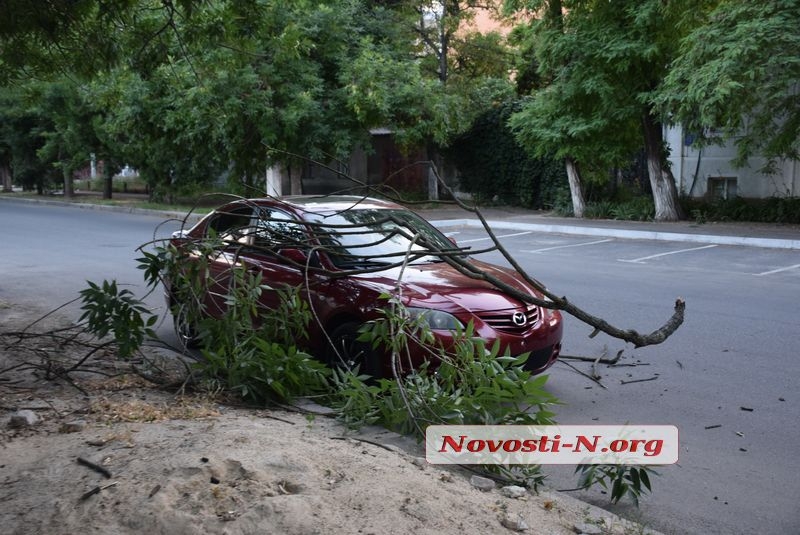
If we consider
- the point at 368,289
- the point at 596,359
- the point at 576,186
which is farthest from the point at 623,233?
the point at 368,289

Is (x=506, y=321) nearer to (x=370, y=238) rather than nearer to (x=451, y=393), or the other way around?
(x=451, y=393)

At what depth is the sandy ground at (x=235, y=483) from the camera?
3.41 m

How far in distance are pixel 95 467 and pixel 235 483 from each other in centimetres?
70

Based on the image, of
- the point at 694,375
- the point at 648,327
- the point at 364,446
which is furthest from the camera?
the point at 648,327

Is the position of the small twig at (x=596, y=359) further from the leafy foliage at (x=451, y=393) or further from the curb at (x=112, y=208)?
the curb at (x=112, y=208)

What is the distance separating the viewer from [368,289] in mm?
6035

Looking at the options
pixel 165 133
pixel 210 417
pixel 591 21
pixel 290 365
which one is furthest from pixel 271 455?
pixel 165 133

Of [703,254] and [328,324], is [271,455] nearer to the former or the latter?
[328,324]

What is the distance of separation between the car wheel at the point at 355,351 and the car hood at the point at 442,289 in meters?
0.38

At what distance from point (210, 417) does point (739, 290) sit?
8670 millimetres

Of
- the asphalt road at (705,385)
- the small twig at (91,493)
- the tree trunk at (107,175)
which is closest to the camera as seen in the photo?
the small twig at (91,493)

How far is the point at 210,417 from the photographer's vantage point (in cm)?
499

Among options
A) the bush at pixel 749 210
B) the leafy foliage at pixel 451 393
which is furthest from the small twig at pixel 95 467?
the bush at pixel 749 210

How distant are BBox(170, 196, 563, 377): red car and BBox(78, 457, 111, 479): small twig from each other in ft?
6.28
